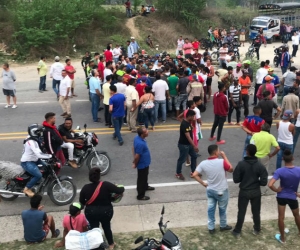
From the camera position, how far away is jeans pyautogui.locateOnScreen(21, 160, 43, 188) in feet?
24.9

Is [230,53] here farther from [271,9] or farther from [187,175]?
[271,9]

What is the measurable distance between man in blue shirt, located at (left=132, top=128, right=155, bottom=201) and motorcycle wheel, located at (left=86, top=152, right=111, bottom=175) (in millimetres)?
1425

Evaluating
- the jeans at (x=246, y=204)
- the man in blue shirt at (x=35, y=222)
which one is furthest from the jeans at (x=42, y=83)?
the jeans at (x=246, y=204)

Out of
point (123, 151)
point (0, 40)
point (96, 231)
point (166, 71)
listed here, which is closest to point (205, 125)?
point (166, 71)

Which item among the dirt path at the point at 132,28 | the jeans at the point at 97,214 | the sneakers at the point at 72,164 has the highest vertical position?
the dirt path at the point at 132,28

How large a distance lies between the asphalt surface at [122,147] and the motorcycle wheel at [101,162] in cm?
17

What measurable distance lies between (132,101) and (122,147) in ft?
Result: 4.66

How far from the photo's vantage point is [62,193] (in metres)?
7.83

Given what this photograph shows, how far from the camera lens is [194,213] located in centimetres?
743

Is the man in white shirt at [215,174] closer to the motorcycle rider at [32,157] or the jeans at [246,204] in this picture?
the jeans at [246,204]

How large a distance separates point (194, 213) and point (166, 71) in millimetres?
6696

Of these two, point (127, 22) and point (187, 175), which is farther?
point (127, 22)

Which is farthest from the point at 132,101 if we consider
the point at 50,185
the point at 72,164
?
the point at 50,185

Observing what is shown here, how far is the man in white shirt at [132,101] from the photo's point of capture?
11.2m
